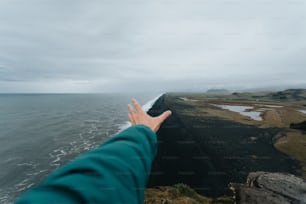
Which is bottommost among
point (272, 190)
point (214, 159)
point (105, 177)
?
point (214, 159)

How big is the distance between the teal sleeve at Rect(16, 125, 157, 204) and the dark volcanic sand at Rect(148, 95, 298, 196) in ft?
37.7

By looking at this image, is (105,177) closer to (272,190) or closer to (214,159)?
(272,190)

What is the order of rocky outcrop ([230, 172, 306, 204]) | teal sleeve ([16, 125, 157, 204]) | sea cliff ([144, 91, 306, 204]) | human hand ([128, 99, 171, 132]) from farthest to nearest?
sea cliff ([144, 91, 306, 204]) → rocky outcrop ([230, 172, 306, 204]) → human hand ([128, 99, 171, 132]) → teal sleeve ([16, 125, 157, 204])

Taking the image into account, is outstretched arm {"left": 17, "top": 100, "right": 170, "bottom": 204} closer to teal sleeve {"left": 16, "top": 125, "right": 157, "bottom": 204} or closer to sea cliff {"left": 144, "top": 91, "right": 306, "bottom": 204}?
teal sleeve {"left": 16, "top": 125, "right": 157, "bottom": 204}

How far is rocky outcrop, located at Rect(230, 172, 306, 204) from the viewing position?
6699 mm

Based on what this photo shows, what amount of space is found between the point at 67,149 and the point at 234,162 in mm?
17640

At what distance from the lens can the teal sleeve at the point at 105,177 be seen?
706mm

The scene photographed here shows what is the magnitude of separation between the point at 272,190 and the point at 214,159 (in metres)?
8.97

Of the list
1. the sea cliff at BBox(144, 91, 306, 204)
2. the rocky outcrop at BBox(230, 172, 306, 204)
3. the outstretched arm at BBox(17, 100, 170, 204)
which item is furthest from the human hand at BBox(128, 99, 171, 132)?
the sea cliff at BBox(144, 91, 306, 204)

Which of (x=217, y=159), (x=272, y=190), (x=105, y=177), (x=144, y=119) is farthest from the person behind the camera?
(x=217, y=159)

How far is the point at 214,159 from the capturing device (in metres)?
16.0

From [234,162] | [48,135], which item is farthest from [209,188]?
[48,135]

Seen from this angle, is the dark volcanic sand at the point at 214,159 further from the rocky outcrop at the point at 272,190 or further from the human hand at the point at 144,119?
the human hand at the point at 144,119

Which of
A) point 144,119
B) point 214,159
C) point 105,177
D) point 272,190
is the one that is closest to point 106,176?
point 105,177
